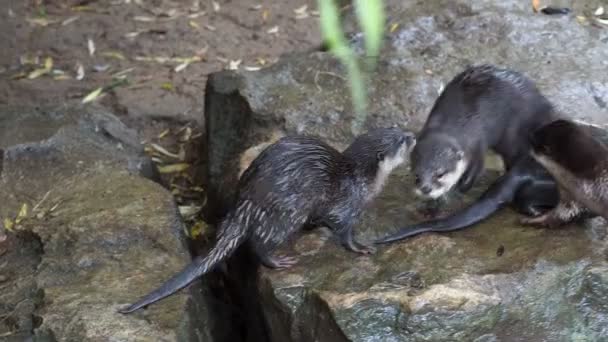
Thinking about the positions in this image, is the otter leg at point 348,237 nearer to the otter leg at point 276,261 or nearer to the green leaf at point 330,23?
the otter leg at point 276,261

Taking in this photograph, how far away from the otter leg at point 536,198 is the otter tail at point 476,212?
1.0 inches

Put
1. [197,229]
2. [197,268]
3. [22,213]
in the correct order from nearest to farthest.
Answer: [197,268], [22,213], [197,229]

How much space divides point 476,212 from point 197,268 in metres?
0.86

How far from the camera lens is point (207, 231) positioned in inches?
130

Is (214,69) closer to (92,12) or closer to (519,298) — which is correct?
(92,12)

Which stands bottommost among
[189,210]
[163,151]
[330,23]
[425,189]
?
[163,151]

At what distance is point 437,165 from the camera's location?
2.59 m

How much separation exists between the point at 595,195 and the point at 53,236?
1610mm

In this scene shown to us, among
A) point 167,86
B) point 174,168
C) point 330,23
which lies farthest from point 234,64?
point 330,23

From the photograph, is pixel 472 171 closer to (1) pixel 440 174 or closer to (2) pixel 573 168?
(1) pixel 440 174

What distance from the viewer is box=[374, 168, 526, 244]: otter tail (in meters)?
2.49

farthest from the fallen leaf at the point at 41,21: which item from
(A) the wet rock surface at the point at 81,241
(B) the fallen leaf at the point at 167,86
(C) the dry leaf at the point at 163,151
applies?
(A) the wet rock surface at the point at 81,241

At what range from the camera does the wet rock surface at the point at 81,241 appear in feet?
7.25

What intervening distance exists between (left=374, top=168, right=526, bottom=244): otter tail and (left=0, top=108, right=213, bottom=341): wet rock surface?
0.66m
